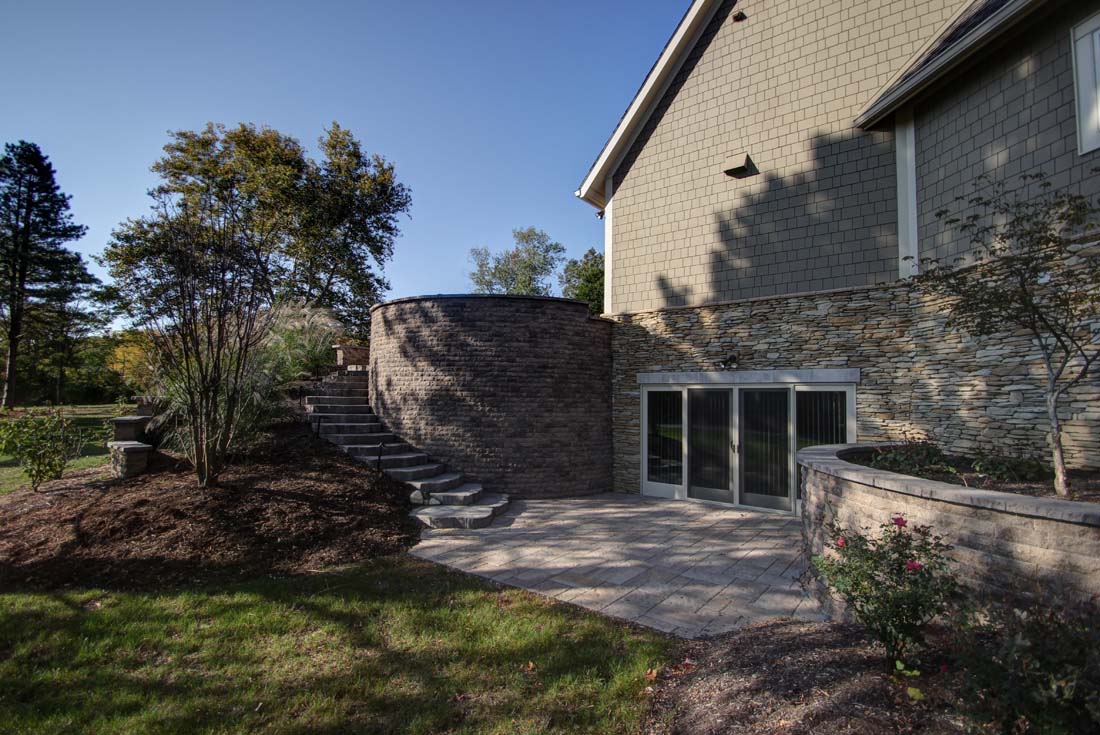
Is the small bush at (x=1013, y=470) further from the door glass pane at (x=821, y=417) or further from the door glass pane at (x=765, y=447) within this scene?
the door glass pane at (x=765, y=447)

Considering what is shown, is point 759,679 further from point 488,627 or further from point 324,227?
point 324,227

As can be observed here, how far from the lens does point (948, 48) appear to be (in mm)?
5961

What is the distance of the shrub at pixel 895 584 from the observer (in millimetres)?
2543

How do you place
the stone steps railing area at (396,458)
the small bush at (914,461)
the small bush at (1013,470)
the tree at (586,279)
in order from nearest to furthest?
the small bush at (1013,470) < the small bush at (914,461) < the stone steps railing area at (396,458) < the tree at (586,279)

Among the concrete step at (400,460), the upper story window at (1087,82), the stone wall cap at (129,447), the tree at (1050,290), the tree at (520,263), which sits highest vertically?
the tree at (520,263)

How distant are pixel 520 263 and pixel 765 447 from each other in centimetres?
2743

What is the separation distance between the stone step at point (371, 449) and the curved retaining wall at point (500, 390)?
24 centimetres

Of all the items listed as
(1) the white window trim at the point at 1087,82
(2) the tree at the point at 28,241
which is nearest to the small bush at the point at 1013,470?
(1) the white window trim at the point at 1087,82

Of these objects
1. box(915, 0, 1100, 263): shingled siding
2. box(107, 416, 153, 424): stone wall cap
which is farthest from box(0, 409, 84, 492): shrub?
box(915, 0, 1100, 263): shingled siding

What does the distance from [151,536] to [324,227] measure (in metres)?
16.4

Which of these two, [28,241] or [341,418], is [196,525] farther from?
[28,241]

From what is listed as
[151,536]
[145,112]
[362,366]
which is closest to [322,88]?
[145,112]

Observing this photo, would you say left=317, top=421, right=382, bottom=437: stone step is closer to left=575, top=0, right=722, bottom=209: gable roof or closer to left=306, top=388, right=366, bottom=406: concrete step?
left=306, top=388, right=366, bottom=406: concrete step

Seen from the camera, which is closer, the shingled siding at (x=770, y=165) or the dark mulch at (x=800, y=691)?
the dark mulch at (x=800, y=691)
